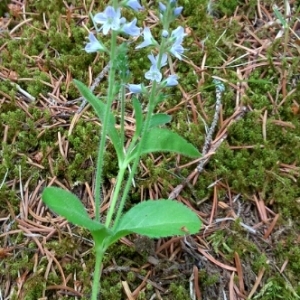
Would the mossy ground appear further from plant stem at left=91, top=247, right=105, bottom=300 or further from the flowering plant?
the flowering plant

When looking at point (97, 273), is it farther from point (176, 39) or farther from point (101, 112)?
point (176, 39)

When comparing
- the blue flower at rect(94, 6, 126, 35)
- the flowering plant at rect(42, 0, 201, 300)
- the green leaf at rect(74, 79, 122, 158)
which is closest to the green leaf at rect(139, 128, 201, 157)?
the flowering plant at rect(42, 0, 201, 300)

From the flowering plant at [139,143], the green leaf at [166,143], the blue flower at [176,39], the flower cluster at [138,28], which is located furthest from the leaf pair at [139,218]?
the blue flower at [176,39]

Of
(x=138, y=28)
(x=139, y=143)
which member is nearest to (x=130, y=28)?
(x=138, y=28)

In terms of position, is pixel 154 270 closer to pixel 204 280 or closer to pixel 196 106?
pixel 204 280

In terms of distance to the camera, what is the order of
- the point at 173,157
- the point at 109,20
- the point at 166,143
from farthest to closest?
the point at 173,157 < the point at 166,143 < the point at 109,20

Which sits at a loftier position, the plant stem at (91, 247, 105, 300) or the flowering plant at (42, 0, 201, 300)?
the flowering plant at (42, 0, 201, 300)

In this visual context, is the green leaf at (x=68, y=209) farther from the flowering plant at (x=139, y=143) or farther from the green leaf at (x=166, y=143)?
the green leaf at (x=166, y=143)
